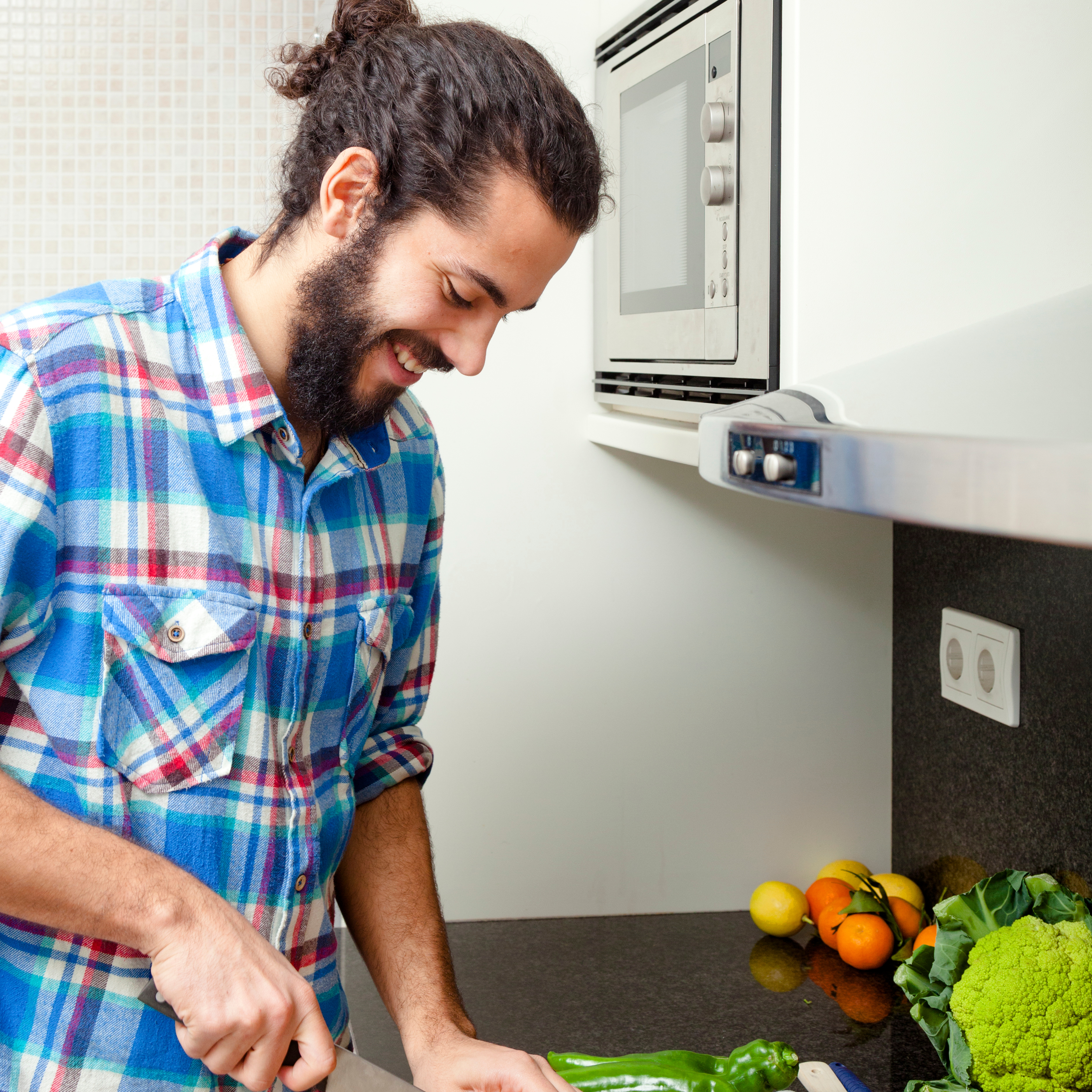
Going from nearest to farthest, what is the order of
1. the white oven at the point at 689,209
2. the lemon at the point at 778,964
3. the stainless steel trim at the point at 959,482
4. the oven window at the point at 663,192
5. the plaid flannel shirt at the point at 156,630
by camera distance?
the stainless steel trim at the point at 959,482, the plaid flannel shirt at the point at 156,630, the white oven at the point at 689,209, the oven window at the point at 663,192, the lemon at the point at 778,964

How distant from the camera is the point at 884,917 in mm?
1327

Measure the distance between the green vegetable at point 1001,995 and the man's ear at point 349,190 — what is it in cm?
79

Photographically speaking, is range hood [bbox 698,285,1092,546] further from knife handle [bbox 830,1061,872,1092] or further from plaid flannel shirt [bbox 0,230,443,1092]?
knife handle [bbox 830,1061,872,1092]

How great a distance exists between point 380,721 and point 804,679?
74 cm

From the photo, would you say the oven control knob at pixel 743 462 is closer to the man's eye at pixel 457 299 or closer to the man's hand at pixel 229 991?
the man's eye at pixel 457 299

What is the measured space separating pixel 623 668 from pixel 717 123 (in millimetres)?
760

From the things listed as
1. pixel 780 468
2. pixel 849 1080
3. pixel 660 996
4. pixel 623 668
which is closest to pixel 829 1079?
pixel 849 1080

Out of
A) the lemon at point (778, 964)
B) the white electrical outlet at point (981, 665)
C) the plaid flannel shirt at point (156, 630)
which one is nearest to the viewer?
the plaid flannel shirt at point (156, 630)

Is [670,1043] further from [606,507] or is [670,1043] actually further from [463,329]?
[463,329]

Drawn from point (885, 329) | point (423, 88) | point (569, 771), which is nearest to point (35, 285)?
point (423, 88)

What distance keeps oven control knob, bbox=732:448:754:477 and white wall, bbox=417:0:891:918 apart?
2.71 feet

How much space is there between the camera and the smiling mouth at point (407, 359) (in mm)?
806

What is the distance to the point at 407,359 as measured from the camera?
81 centimetres

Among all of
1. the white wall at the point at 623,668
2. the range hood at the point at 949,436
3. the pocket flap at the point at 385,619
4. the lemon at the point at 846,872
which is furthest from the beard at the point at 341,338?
the lemon at the point at 846,872
